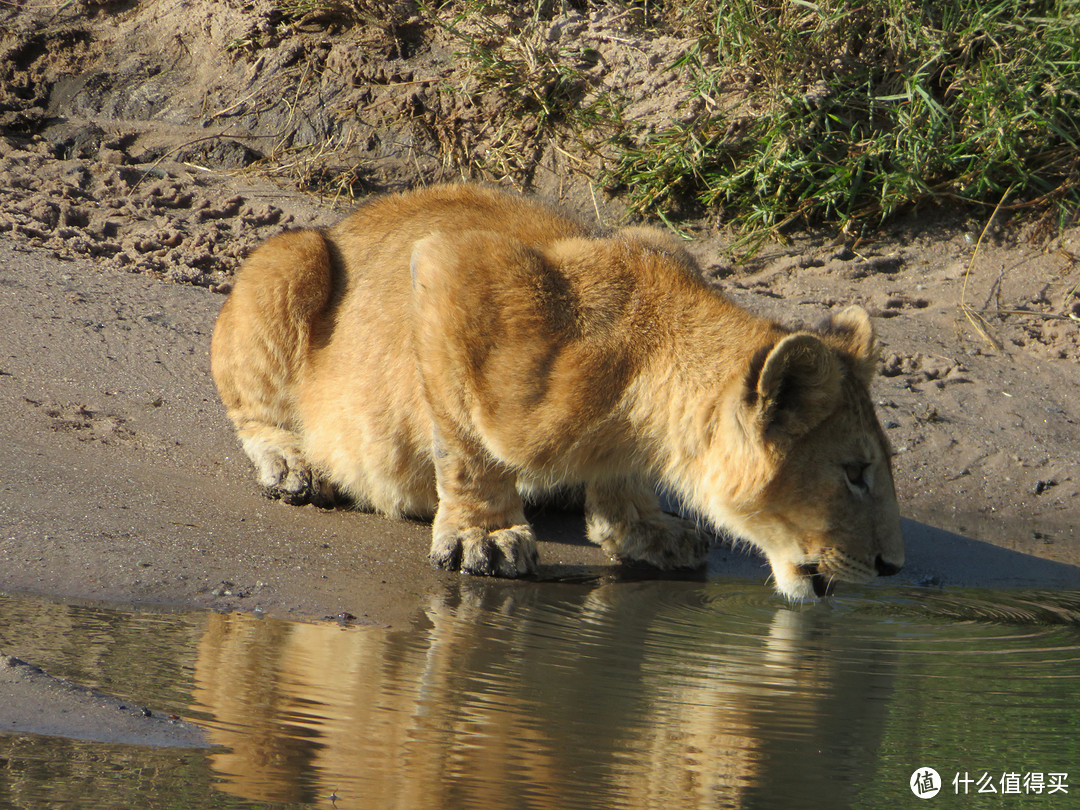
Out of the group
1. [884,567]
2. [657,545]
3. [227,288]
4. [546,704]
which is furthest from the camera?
[227,288]

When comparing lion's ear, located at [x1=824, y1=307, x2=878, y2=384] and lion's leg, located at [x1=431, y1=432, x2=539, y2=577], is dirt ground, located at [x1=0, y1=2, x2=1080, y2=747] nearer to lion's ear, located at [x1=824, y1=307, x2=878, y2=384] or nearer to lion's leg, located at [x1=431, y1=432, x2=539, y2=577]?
lion's leg, located at [x1=431, y1=432, x2=539, y2=577]

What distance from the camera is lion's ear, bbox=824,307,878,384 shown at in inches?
184

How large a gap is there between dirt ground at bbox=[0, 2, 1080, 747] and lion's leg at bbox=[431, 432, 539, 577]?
140mm

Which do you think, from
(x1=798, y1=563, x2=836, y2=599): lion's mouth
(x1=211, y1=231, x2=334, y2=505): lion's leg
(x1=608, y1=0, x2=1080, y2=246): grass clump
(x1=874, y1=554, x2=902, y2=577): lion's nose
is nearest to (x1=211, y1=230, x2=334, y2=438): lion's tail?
(x1=211, y1=231, x2=334, y2=505): lion's leg

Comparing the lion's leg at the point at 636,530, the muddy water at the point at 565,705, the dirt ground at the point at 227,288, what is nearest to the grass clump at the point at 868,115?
the dirt ground at the point at 227,288

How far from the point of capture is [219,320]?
19.8 ft

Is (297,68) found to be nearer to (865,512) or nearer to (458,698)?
(865,512)

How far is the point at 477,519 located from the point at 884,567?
5.39ft

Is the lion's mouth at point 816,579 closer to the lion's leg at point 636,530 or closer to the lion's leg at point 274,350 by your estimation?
the lion's leg at point 636,530

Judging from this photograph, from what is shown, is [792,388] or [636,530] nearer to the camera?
[792,388]

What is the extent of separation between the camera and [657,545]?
5242 mm

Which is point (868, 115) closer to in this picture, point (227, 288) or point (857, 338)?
point (857, 338)

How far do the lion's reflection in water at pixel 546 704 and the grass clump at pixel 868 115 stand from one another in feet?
15.3

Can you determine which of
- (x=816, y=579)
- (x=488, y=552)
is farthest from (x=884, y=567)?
(x=488, y=552)
